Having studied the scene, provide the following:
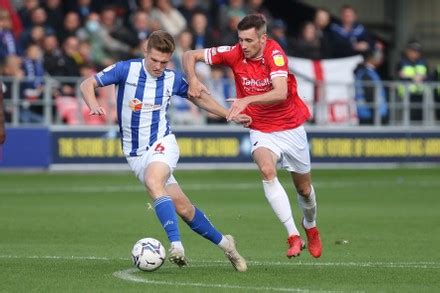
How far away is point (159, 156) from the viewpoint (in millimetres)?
11117

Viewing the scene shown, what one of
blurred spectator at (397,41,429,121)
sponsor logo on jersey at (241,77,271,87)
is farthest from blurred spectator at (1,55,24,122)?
sponsor logo on jersey at (241,77,271,87)

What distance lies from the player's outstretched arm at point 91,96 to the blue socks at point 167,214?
0.88m

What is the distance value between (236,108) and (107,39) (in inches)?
570

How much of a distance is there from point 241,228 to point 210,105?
4587 millimetres

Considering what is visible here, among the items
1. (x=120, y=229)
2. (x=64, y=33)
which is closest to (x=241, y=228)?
(x=120, y=229)

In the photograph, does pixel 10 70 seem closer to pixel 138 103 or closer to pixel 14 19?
pixel 14 19

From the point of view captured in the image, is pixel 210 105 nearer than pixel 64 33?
Yes

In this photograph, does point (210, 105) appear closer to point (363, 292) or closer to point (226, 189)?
point (363, 292)

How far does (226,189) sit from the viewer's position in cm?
2252

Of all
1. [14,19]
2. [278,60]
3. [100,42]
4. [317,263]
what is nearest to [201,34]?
[100,42]

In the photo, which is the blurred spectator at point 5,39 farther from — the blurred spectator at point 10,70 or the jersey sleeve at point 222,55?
the jersey sleeve at point 222,55

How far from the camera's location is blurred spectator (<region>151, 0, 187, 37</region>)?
86.4ft

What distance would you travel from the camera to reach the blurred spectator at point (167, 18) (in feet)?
86.4

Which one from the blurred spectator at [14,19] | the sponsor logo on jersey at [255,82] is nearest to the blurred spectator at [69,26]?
the blurred spectator at [14,19]
